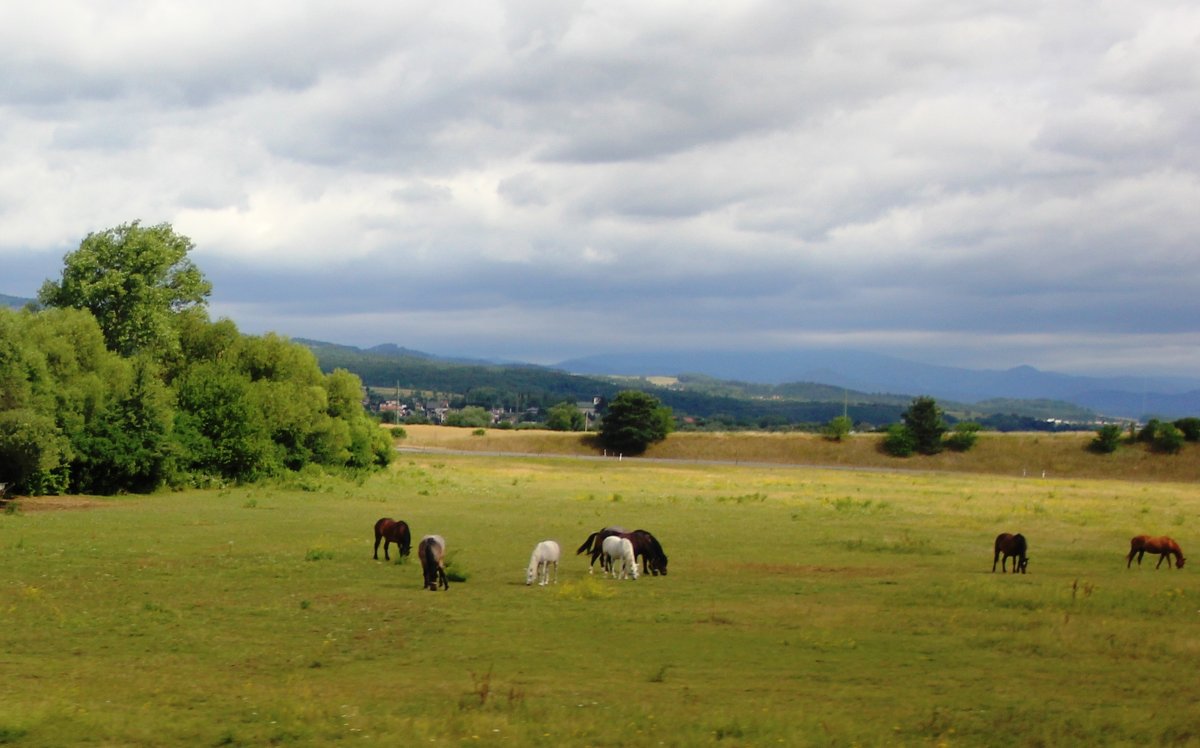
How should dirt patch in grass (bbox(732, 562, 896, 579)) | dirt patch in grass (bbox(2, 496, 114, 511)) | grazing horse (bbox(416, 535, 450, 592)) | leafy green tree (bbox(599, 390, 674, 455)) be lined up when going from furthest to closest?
1. leafy green tree (bbox(599, 390, 674, 455))
2. dirt patch in grass (bbox(2, 496, 114, 511))
3. dirt patch in grass (bbox(732, 562, 896, 579))
4. grazing horse (bbox(416, 535, 450, 592))

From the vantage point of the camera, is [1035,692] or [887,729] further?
[1035,692]

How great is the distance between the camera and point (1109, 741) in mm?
13422

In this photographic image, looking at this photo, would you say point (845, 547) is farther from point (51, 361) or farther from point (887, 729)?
point (51, 361)

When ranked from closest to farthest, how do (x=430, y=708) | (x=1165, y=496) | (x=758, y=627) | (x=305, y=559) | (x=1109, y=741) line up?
(x=1109, y=741)
(x=430, y=708)
(x=758, y=627)
(x=305, y=559)
(x=1165, y=496)

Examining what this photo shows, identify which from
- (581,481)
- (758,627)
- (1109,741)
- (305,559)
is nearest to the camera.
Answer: (1109,741)

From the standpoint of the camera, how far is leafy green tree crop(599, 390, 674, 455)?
125m

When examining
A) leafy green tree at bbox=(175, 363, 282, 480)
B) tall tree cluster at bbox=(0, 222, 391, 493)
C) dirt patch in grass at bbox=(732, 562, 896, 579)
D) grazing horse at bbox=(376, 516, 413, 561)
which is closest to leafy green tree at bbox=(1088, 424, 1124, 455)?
tall tree cluster at bbox=(0, 222, 391, 493)

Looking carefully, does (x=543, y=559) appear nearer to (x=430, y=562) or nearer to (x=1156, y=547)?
(x=430, y=562)

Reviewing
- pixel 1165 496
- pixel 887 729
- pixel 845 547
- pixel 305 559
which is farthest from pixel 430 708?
pixel 1165 496

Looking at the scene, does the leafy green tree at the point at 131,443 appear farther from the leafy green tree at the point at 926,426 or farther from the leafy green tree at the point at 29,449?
the leafy green tree at the point at 926,426

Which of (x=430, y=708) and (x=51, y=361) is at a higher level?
(x=51, y=361)

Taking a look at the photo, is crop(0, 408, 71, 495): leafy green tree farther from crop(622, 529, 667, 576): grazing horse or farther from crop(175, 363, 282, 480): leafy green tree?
crop(622, 529, 667, 576): grazing horse

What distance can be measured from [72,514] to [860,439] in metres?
97.6

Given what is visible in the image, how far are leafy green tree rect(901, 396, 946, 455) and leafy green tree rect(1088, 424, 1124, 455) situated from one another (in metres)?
15.6
